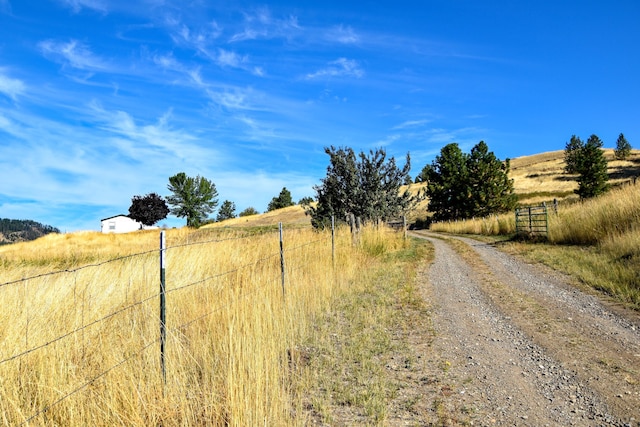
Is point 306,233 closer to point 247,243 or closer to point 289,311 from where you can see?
point 247,243

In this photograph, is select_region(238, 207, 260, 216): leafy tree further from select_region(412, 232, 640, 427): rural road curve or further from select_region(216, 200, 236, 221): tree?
select_region(412, 232, 640, 427): rural road curve

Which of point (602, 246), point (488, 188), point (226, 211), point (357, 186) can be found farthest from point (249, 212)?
point (602, 246)

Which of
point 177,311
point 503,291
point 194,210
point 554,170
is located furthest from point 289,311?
point 554,170

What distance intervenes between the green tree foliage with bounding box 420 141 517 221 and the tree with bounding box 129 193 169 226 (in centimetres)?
4625

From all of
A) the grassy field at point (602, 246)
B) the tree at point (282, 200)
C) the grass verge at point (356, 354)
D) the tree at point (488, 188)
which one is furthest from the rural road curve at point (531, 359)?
the tree at point (282, 200)

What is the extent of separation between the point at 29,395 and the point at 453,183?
43873mm

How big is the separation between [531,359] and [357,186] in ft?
40.3

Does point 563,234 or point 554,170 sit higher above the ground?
point 554,170

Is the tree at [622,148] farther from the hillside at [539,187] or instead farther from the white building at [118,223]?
the white building at [118,223]

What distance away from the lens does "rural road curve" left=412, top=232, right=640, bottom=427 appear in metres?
3.30

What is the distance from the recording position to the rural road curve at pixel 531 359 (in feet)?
10.8

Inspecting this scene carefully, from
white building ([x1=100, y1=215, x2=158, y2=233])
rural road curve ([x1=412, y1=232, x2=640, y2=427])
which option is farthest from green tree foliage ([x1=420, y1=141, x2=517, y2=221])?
white building ([x1=100, y1=215, x2=158, y2=233])

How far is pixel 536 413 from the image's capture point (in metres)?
A: 3.29

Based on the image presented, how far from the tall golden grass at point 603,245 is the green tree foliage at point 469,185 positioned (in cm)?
2116
